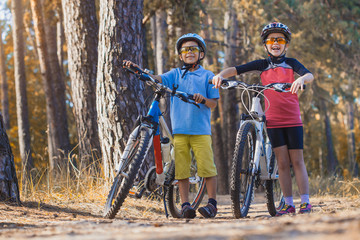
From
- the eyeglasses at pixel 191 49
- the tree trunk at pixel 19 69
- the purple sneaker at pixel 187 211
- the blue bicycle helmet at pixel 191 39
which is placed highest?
the tree trunk at pixel 19 69

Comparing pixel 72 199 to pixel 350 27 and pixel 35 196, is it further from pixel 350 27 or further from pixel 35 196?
pixel 350 27

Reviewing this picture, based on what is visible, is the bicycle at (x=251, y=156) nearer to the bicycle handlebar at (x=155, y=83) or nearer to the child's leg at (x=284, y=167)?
the child's leg at (x=284, y=167)

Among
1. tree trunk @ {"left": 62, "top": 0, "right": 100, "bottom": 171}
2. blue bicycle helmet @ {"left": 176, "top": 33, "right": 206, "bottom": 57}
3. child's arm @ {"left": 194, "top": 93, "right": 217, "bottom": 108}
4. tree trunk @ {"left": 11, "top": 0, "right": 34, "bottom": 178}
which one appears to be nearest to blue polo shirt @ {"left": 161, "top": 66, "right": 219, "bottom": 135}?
child's arm @ {"left": 194, "top": 93, "right": 217, "bottom": 108}

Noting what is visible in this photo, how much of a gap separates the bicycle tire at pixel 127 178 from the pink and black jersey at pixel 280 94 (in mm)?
1328

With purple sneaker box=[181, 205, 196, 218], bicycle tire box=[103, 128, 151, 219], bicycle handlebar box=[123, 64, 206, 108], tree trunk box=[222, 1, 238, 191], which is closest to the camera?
bicycle tire box=[103, 128, 151, 219]

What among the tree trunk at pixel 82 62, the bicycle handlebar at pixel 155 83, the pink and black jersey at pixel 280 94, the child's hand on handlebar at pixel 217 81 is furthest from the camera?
the tree trunk at pixel 82 62

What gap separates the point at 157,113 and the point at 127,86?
1.55 metres

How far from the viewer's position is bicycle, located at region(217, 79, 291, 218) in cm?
474

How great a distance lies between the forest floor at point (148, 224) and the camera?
240cm

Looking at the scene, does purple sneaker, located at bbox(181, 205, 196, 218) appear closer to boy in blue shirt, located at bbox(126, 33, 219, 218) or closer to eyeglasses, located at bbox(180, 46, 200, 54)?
boy in blue shirt, located at bbox(126, 33, 219, 218)

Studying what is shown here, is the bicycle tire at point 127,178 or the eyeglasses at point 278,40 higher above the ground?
the eyeglasses at point 278,40

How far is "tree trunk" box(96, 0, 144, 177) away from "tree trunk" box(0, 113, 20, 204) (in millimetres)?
1275

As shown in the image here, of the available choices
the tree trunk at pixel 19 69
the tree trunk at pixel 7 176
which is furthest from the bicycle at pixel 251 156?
the tree trunk at pixel 19 69

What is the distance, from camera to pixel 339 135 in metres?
43.5
